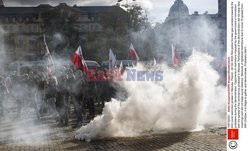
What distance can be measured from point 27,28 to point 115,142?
53141mm

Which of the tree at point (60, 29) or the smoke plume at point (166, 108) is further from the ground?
the tree at point (60, 29)

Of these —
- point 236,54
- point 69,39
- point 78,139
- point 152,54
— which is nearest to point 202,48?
point 152,54

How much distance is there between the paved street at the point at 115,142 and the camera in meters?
8.34

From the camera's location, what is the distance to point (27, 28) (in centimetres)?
5881

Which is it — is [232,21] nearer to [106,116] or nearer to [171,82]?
[106,116]

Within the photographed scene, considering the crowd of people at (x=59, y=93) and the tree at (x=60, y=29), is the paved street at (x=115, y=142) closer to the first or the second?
the crowd of people at (x=59, y=93)

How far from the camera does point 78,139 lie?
9711 mm

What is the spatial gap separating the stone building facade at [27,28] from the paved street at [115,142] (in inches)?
1468

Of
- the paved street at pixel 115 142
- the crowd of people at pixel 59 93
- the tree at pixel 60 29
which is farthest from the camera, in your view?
the tree at pixel 60 29

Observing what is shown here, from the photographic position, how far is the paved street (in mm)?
8336

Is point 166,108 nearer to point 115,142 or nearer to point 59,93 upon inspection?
point 115,142

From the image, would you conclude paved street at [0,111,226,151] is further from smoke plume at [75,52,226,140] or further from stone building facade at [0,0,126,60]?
stone building facade at [0,0,126,60]

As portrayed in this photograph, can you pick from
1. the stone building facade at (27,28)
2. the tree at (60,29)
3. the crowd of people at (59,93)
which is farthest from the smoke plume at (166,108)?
the stone building facade at (27,28)

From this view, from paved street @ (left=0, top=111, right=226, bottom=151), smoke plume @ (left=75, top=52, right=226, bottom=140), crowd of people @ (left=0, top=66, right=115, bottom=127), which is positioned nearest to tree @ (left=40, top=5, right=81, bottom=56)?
crowd of people @ (left=0, top=66, right=115, bottom=127)
